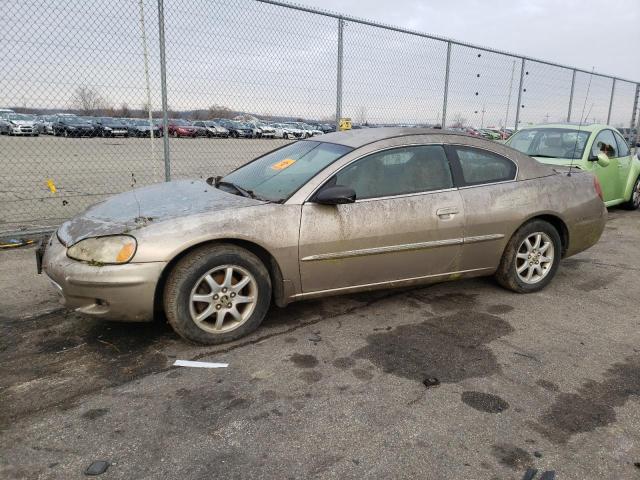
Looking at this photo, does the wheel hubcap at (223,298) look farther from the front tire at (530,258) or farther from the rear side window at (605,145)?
the rear side window at (605,145)

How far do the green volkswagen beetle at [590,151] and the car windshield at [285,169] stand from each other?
15.2 ft

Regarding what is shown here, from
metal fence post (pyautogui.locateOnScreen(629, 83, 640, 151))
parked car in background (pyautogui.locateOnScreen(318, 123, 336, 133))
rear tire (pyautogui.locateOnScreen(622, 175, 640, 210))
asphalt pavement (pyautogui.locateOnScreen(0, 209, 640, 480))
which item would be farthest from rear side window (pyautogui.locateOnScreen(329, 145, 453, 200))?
metal fence post (pyautogui.locateOnScreen(629, 83, 640, 151))

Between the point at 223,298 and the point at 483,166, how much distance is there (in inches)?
98.5

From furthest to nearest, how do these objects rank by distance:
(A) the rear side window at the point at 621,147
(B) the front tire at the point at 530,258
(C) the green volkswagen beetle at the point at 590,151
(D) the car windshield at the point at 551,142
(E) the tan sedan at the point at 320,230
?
1. (A) the rear side window at the point at 621,147
2. (D) the car windshield at the point at 551,142
3. (C) the green volkswagen beetle at the point at 590,151
4. (B) the front tire at the point at 530,258
5. (E) the tan sedan at the point at 320,230

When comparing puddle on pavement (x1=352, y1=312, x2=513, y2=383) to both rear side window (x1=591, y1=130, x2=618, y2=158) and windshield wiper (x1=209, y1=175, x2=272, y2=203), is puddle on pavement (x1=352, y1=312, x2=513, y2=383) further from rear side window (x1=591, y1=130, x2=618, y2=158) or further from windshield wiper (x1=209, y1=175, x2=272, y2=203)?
rear side window (x1=591, y1=130, x2=618, y2=158)

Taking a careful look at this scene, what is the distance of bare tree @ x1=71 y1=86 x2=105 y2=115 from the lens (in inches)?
230

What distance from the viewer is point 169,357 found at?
321 centimetres

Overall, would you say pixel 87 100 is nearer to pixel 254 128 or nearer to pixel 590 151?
pixel 254 128

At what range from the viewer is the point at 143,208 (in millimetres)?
3561

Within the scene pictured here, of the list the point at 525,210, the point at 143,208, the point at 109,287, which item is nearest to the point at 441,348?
the point at 525,210

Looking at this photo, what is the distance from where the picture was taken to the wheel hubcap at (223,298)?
3.29m

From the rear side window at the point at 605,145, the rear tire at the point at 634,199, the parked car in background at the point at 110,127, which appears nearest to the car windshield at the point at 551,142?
the rear side window at the point at 605,145

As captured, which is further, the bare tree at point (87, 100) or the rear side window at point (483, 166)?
the bare tree at point (87, 100)

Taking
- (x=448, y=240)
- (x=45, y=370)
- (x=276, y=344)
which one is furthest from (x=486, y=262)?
(x=45, y=370)
